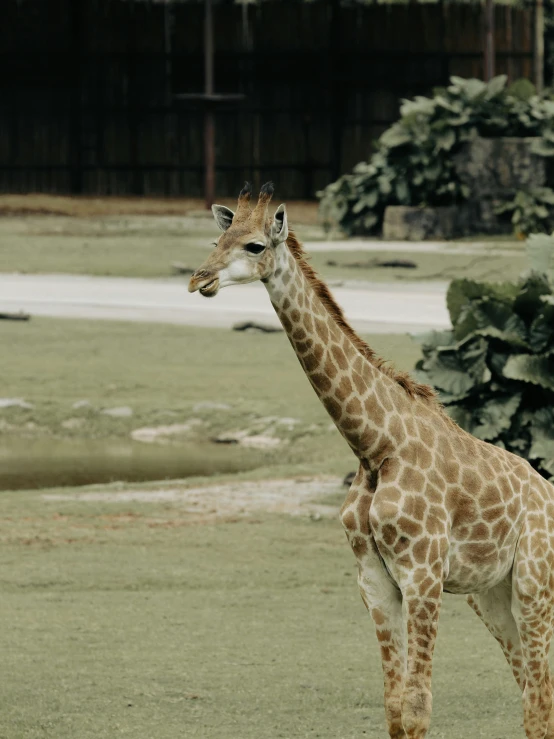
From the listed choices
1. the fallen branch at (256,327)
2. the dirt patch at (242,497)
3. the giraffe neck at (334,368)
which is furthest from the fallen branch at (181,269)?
the giraffe neck at (334,368)

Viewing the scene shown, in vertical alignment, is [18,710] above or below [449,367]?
below

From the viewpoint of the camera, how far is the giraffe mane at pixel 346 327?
4910mm

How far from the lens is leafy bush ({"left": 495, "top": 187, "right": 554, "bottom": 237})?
25.0 meters

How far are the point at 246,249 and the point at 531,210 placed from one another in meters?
20.9

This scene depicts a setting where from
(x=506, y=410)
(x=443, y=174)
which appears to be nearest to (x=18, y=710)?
(x=506, y=410)

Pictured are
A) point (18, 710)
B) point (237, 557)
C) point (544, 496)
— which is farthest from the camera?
point (237, 557)

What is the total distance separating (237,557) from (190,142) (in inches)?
940

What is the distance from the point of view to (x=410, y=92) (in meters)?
31.6

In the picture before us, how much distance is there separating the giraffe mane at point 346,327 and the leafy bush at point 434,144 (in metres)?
20.0

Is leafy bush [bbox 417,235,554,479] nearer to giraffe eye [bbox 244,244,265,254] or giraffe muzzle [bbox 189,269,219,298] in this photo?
giraffe eye [bbox 244,244,265,254]

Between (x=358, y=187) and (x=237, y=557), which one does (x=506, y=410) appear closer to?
(x=237, y=557)

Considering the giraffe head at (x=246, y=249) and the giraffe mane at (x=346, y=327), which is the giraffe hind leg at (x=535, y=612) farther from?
the giraffe head at (x=246, y=249)

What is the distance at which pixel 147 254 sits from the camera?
23.3 m

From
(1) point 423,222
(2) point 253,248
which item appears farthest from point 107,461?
(1) point 423,222
